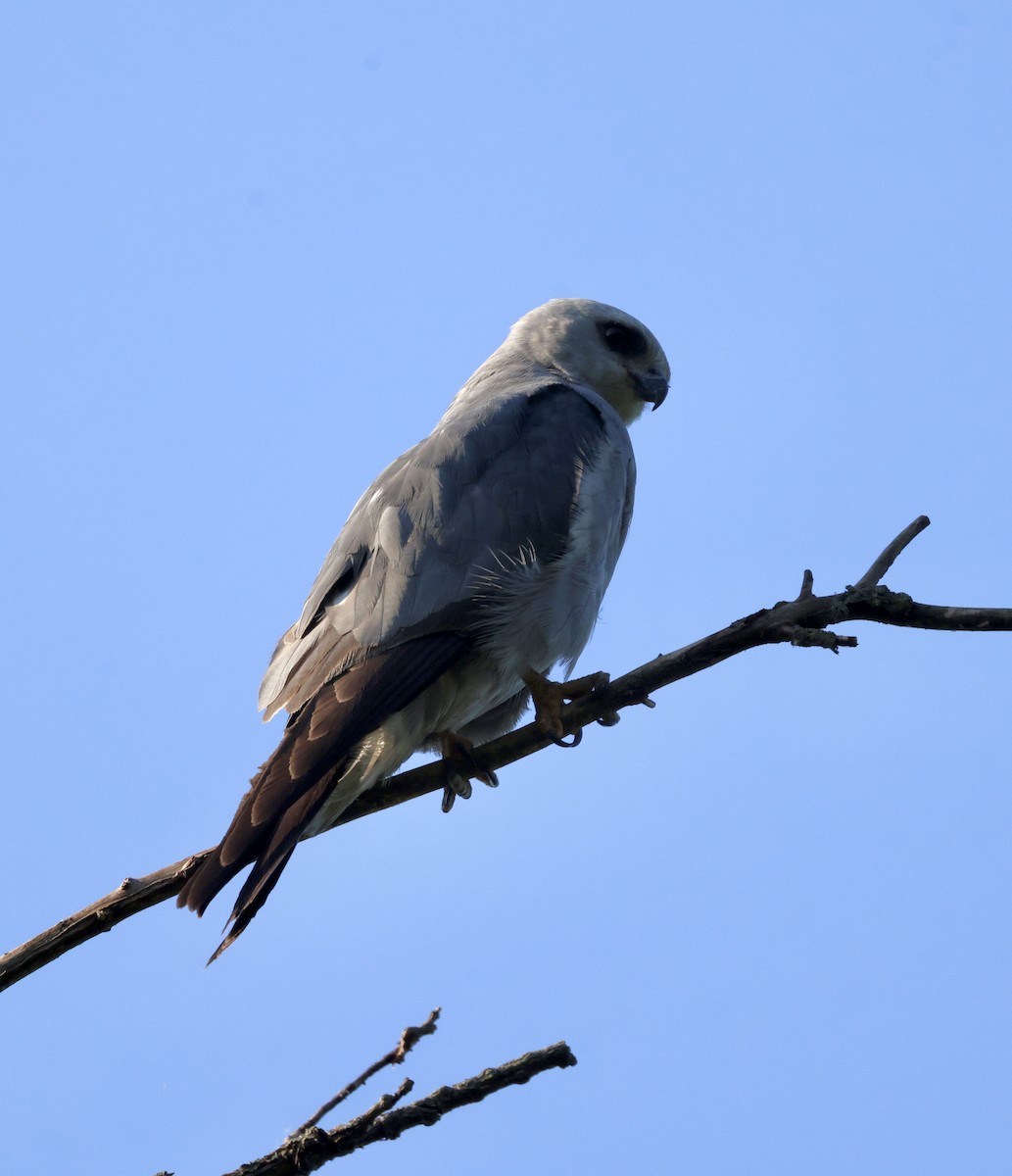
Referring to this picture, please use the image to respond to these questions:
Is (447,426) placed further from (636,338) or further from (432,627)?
(636,338)

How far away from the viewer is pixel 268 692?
5.05 metres

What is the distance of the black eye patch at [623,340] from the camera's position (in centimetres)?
703

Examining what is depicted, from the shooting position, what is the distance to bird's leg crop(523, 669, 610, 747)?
4625 millimetres

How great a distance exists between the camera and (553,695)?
4.91 m

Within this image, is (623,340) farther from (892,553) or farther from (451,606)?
(892,553)

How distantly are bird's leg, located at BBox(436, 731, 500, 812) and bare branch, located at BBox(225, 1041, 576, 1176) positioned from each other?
85.6 inches

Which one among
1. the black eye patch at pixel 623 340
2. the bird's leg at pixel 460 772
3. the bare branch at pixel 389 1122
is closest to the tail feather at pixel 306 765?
the bird's leg at pixel 460 772

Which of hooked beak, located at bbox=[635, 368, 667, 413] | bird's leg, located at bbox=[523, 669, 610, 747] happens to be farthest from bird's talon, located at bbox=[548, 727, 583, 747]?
hooked beak, located at bbox=[635, 368, 667, 413]

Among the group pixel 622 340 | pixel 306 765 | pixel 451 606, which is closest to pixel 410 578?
pixel 451 606

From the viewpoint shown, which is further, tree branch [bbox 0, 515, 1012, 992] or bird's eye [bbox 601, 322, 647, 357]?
bird's eye [bbox 601, 322, 647, 357]

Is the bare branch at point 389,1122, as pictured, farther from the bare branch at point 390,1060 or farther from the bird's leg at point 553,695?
the bird's leg at point 553,695

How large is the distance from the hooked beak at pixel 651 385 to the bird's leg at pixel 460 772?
8.45 feet

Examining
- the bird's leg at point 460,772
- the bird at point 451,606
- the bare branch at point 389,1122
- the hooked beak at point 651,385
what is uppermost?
the hooked beak at point 651,385

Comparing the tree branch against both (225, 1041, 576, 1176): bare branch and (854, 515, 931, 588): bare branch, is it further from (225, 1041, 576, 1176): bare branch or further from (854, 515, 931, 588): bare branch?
(225, 1041, 576, 1176): bare branch
